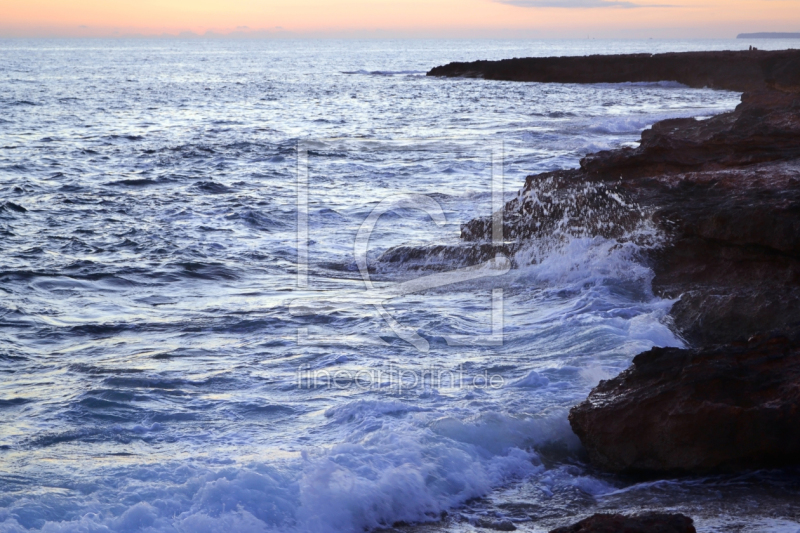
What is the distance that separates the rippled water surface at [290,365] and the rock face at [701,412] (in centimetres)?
15

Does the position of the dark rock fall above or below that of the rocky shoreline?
below

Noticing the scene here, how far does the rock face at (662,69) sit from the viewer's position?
37.8 m

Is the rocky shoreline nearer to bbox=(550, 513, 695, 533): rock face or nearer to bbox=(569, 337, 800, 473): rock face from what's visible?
bbox=(569, 337, 800, 473): rock face

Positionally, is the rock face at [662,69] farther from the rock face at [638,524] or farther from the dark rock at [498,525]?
the rock face at [638,524]

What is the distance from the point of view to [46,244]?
9.78 meters

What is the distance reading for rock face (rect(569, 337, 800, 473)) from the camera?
3844mm

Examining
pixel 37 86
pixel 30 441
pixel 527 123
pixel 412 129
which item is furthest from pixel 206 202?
pixel 37 86

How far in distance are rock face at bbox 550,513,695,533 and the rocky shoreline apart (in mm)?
1205

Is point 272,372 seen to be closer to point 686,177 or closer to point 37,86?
point 686,177

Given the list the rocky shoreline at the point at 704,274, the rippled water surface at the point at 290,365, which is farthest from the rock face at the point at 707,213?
the rippled water surface at the point at 290,365

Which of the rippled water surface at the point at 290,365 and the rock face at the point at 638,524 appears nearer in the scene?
the rock face at the point at 638,524

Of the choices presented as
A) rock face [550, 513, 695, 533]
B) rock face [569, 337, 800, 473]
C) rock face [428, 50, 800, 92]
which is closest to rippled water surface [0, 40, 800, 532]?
rock face [569, 337, 800, 473]

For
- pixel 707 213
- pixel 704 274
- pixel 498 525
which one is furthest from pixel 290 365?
pixel 707 213

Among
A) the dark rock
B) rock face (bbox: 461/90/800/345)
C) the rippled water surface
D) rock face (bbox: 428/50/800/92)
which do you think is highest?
rock face (bbox: 428/50/800/92)
